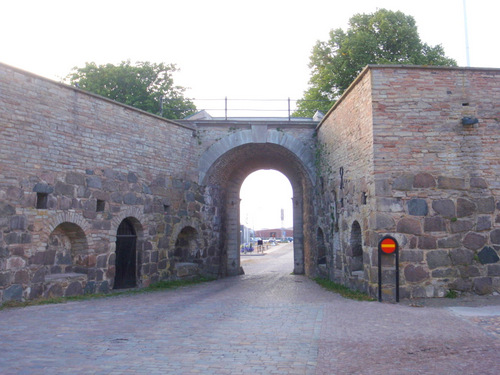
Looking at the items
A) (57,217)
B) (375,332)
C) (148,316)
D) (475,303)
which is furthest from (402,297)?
(57,217)

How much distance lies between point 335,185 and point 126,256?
686 cm

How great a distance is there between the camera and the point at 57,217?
1041 cm

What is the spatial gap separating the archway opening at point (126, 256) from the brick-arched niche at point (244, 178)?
3826 millimetres

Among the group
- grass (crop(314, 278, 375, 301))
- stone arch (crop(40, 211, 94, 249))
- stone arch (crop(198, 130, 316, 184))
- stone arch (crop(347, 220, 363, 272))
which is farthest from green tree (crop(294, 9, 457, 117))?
stone arch (crop(40, 211, 94, 249))

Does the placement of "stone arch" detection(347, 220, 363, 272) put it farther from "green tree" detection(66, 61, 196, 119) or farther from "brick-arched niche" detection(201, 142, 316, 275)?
"green tree" detection(66, 61, 196, 119)

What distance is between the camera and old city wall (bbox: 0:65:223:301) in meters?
9.55

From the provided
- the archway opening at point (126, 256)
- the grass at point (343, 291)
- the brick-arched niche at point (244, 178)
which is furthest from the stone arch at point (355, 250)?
the archway opening at point (126, 256)

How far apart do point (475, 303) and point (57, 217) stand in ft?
32.0

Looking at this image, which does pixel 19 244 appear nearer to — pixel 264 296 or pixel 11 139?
pixel 11 139

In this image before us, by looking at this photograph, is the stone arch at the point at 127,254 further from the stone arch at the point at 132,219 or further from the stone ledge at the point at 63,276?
the stone ledge at the point at 63,276

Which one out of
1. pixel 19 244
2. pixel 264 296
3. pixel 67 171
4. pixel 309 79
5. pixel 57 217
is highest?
pixel 309 79

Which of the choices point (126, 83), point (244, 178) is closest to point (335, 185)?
point (244, 178)

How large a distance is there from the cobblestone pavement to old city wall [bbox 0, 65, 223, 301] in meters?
1.42

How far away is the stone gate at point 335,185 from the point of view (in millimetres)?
9508
